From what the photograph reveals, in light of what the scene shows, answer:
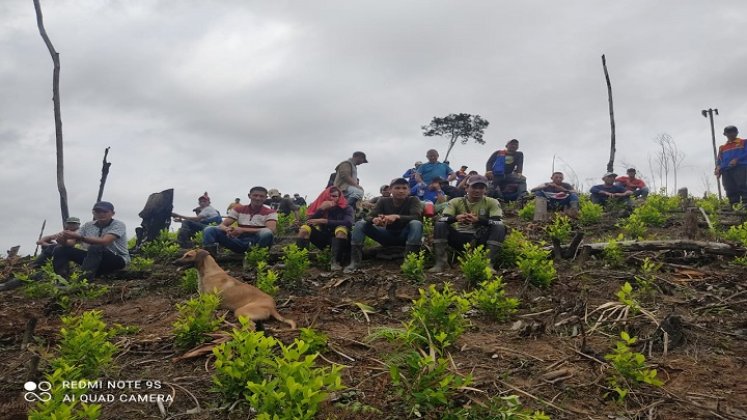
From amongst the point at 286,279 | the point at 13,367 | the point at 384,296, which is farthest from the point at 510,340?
the point at 13,367

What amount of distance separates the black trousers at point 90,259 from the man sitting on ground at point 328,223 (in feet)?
10.1

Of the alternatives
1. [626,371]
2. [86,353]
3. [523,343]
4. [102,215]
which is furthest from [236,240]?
[626,371]

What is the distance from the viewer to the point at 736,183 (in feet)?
34.0

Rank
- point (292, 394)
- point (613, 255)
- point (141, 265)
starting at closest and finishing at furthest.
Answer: point (292, 394), point (613, 255), point (141, 265)

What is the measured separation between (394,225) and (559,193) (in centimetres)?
527

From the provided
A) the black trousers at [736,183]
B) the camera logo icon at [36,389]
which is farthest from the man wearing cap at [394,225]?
the black trousers at [736,183]

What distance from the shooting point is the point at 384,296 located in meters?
5.55

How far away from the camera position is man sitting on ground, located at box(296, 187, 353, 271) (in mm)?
7398

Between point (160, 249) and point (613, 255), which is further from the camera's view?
point (160, 249)

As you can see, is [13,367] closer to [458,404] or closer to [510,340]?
[458,404]

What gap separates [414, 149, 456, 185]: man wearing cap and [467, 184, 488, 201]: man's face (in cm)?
455

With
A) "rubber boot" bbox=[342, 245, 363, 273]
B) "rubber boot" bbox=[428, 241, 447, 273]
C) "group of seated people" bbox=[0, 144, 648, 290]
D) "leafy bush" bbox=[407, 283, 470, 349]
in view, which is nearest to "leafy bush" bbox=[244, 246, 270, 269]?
"group of seated people" bbox=[0, 144, 648, 290]

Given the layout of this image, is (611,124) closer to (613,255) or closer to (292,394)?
(613,255)

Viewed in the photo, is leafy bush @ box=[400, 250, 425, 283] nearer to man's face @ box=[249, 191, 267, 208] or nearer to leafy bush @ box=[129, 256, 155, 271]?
man's face @ box=[249, 191, 267, 208]
